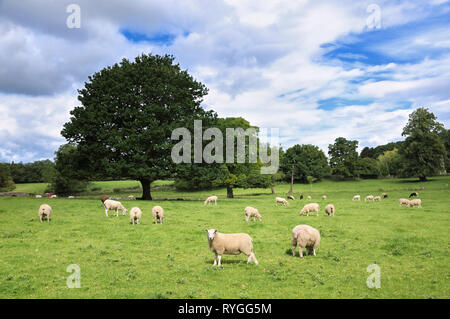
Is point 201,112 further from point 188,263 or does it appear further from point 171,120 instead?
point 188,263

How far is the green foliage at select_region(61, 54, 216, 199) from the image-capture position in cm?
3756

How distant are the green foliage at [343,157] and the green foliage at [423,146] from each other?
23438 millimetres

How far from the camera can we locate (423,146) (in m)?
70.8

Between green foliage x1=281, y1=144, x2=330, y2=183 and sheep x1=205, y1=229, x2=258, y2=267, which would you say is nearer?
sheep x1=205, y1=229, x2=258, y2=267

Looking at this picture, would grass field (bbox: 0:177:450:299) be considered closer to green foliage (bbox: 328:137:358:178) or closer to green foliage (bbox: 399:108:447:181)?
green foliage (bbox: 399:108:447:181)

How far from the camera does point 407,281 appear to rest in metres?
10.1

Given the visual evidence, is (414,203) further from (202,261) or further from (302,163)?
(302,163)

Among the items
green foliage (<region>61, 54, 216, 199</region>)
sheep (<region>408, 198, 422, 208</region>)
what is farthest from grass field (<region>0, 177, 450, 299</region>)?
green foliage (<region>61, 54, 216, 199</region>)

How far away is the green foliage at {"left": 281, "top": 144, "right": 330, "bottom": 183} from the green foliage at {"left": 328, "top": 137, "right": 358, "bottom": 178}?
8.77m

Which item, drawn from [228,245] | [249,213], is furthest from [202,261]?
[249,213]

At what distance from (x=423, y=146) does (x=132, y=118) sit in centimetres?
6699
